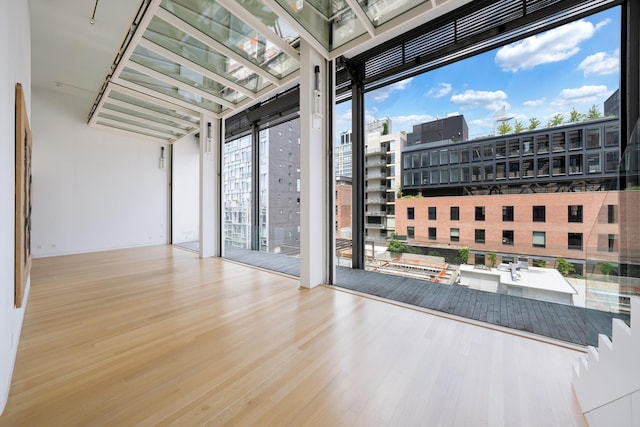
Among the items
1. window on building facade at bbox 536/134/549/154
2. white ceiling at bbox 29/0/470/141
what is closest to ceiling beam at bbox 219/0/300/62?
white ceiling at bbox 29/0/470/141

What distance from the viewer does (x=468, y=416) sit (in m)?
1.51

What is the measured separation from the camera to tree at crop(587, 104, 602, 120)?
116 inches

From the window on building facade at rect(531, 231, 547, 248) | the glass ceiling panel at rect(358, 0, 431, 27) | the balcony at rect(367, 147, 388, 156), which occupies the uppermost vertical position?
the glass ceiling panel at rect(358, 0, 431, 27)

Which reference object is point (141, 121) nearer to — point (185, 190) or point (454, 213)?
point (185, 190)

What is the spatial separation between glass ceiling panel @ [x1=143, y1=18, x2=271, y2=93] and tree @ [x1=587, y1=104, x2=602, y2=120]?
4.85m

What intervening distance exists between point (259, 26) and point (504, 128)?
3.68 metres

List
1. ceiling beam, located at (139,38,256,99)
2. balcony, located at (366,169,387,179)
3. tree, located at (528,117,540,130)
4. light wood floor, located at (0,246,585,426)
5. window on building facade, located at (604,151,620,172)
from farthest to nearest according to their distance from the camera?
balcony, located at (366,169,387,179) → ceiling beam, located at (139,38,256,99) → tree, located at (528,117,540,130) → window on building facade, located at (604,151,620,172) → light wood floor, located at (0,246,585,426)

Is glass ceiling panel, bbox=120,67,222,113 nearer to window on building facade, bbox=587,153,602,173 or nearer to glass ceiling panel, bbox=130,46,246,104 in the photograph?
glass ceiling panel, bbox=130,46,246,104

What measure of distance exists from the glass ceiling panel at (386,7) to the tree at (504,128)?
6.22 ft

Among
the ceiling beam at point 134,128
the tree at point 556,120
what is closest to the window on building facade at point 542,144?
the tree at point 556,120

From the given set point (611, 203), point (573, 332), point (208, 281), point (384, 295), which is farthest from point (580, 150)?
point (208, 281)

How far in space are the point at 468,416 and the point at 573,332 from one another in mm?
1787

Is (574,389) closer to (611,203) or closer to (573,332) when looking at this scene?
(573,332)

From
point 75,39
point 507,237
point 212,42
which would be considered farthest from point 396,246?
point 75,39
